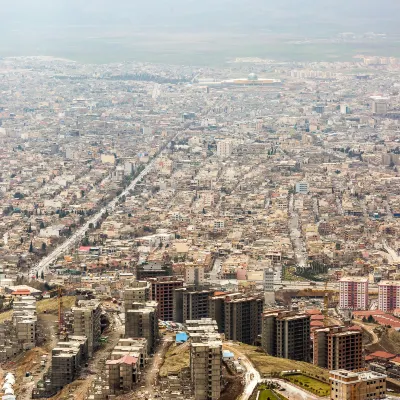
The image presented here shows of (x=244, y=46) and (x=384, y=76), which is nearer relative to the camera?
(x=384, y=76)

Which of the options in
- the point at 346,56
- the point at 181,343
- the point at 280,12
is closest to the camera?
the point at 181,343

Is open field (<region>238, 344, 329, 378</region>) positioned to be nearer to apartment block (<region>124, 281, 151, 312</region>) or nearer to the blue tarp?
the blue tarp

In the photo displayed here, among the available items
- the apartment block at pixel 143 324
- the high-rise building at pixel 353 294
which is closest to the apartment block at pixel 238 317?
the apartment block at pixel 143 324

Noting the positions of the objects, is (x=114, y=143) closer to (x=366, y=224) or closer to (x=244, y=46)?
(x=366, y=224)

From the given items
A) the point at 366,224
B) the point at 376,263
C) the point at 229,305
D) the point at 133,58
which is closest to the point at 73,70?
the point at 133,58

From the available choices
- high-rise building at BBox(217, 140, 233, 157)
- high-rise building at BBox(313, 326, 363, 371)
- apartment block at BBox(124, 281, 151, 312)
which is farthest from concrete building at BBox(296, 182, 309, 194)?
high-rise building at BBox(313, 326, 363, 371)

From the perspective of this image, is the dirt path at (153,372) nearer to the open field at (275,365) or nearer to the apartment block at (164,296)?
the open field at (275,365)

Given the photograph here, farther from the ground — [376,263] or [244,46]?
[244,46]
